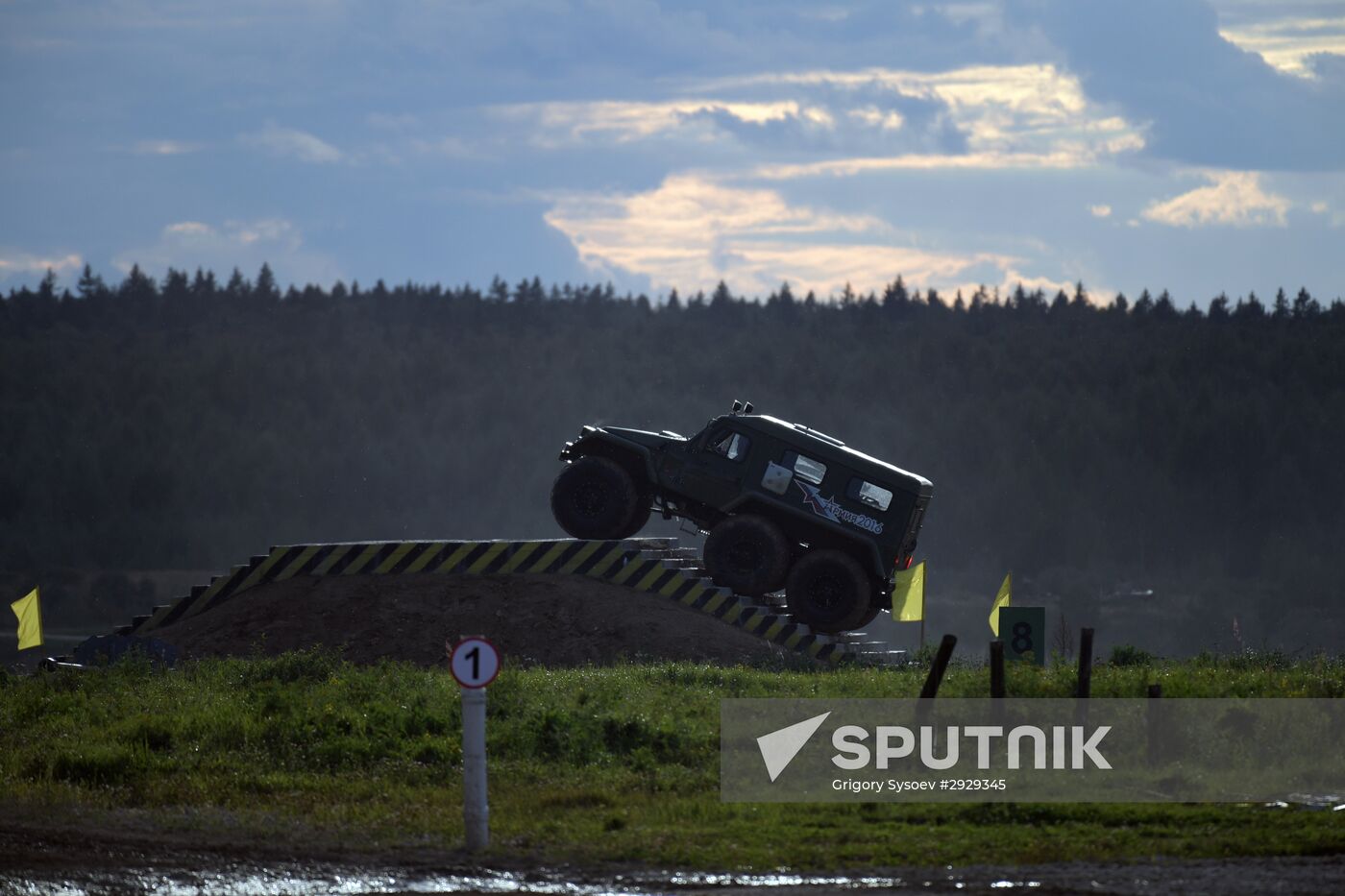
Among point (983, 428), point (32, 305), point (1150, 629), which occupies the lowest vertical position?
point (1150, 629)

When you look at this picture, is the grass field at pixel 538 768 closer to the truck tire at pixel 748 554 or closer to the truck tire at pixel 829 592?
the truck tire at pixel 829 592

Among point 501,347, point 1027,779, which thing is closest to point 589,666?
point 1027,779

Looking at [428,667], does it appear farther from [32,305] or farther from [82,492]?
[32,305]

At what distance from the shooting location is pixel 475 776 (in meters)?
11.2

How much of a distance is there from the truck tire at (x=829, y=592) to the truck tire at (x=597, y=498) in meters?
2.62

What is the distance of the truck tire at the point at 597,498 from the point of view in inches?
968

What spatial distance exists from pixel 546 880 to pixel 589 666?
10.3 meters

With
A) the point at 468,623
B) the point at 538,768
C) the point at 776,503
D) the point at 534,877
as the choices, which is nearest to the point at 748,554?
the point at 776,503

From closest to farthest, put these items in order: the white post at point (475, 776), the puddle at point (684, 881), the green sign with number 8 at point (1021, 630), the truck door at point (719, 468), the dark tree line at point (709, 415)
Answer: the puddle at point (684, 881) < the white post at point (475, 776) < the green sign with number 8 at point (1021, 630) < the truck door at point (719, 468) < the dark tree line at point (709, 415)

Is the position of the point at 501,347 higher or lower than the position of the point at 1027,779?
higher

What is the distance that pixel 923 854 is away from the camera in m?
10.8

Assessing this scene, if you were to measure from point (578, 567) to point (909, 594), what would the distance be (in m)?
4.62

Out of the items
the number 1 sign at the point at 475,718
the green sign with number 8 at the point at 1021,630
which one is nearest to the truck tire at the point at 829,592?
the green sign with number 8 at the point at 1021,630

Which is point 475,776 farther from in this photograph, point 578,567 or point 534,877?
point 578,567
